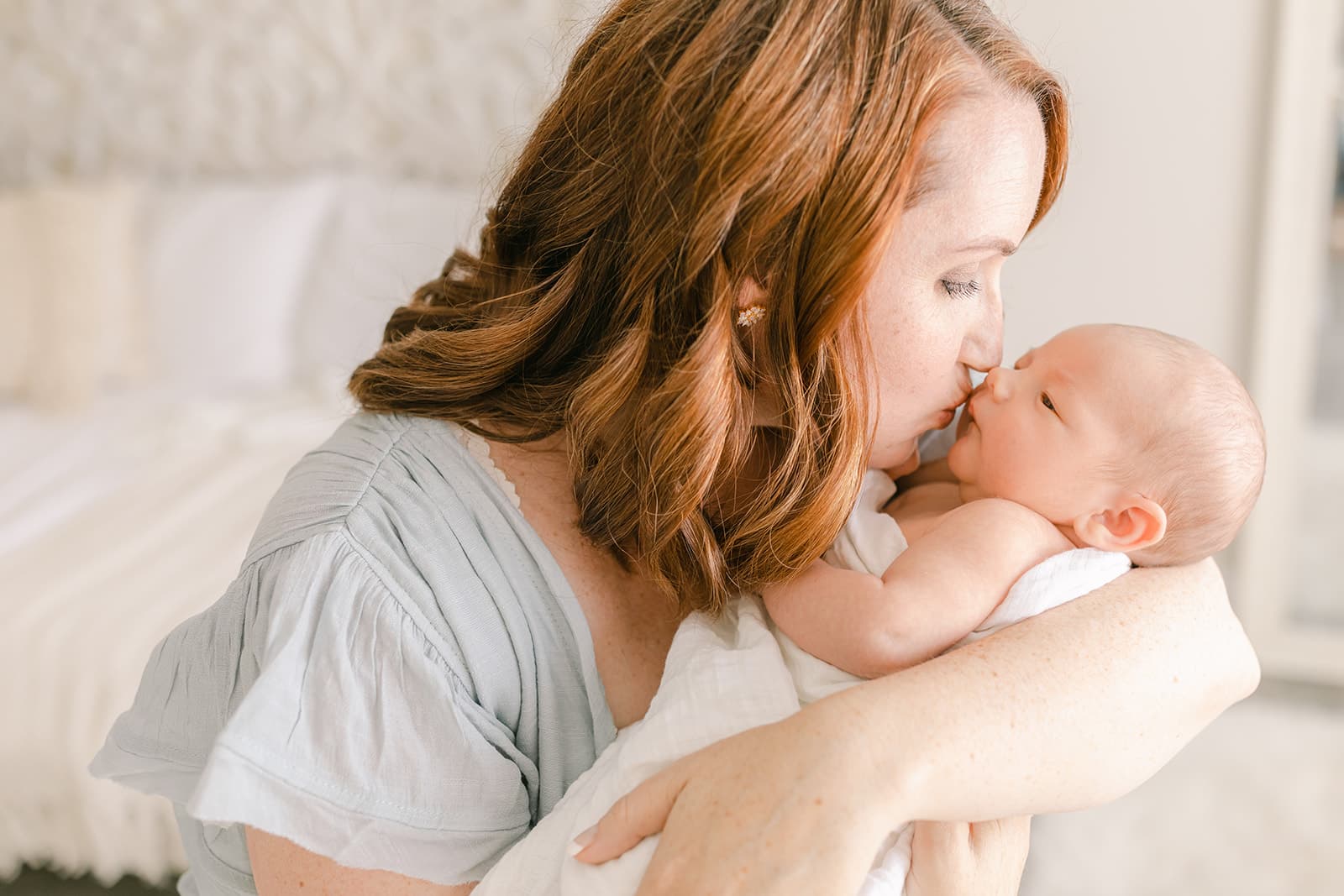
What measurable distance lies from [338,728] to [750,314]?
1.67 ft

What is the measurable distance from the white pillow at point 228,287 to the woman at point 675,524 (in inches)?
75.9

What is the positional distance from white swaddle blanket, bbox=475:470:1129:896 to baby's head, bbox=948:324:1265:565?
6 centimetres

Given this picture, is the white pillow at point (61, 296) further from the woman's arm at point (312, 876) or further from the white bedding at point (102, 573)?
the woman's arm at point (312, 876)

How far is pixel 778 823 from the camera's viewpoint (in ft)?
2.60

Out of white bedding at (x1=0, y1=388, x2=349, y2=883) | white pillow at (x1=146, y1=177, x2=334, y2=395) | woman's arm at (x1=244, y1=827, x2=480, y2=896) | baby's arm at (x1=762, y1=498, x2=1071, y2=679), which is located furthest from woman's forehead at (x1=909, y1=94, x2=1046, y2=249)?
white pillow at (x1=146, y1=177, x2=334, y2=395)

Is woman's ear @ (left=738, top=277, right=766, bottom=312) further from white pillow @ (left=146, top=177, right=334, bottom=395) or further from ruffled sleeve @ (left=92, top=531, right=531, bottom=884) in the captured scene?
white pillow @ (left=146, top=177, right=334, bottom=395)

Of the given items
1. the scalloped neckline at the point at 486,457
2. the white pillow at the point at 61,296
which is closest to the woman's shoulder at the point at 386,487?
the scalloped neckline at the point at 486,457

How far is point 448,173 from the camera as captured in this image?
3.11 metres

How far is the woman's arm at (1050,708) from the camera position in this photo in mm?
829

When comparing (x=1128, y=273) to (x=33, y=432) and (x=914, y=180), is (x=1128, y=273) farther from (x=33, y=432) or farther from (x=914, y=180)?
(x=33, y=432)

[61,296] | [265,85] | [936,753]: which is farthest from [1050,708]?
[265,85]

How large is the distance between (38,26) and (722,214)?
325cm

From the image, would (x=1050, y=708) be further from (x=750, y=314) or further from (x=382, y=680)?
(x=382, y=680)

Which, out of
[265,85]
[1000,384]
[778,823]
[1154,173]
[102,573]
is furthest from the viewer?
[265,85]
